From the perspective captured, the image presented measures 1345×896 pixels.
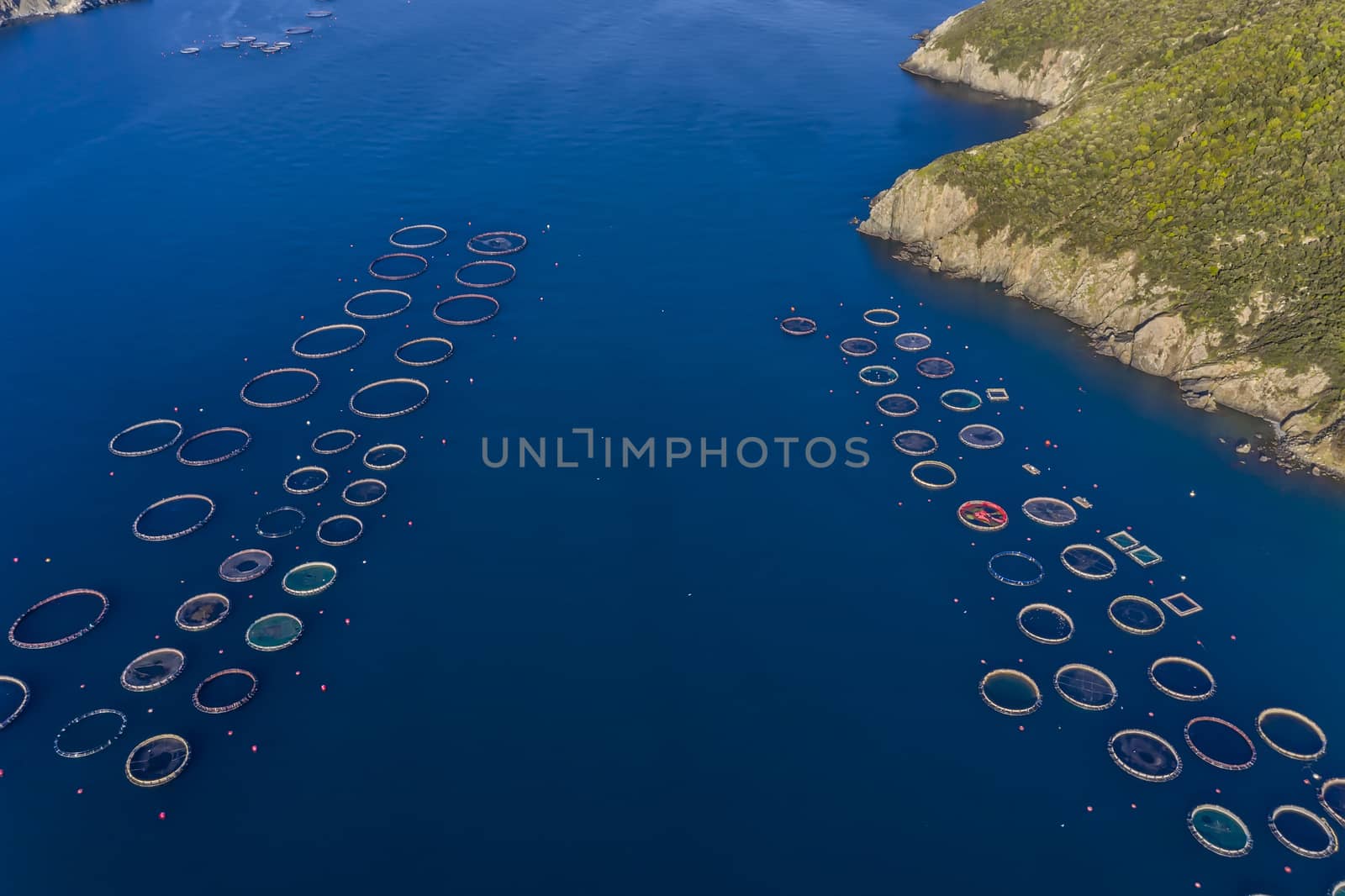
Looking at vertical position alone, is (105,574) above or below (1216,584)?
above

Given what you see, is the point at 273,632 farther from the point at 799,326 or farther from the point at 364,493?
the point at 799,326

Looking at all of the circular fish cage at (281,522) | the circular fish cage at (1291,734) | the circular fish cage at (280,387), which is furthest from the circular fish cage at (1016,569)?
the circular fish cage at (280,387)

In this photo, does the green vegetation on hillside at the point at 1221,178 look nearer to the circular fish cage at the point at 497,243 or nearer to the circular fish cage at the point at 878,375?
the circular fish cage at the point at 878,375

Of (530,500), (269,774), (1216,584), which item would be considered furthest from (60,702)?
(1216,584)

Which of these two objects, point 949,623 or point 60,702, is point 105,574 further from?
point 949,623

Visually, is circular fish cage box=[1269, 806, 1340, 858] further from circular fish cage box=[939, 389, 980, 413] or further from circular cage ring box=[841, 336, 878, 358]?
circular cage ring box=[841, 336, 878, 358]

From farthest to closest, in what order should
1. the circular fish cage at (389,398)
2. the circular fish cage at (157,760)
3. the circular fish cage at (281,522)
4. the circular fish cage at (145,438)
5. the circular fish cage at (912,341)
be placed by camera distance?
the circular fish cage at (912,341) < the circular fish cage at (389,398) < the circular fish cage at (145,438) < the circular fish cage at (281,522) < the circular fish cage at (157,760)

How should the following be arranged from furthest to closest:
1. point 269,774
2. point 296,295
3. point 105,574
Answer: point 296,295 → point 105,574 → point 269,774
